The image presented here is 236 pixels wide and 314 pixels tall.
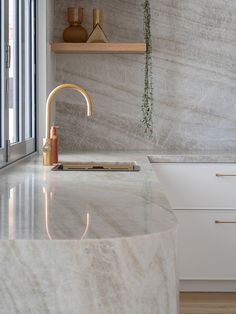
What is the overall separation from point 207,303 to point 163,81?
1528mm

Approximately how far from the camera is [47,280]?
122cm

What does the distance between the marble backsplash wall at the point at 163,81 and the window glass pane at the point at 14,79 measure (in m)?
1.03

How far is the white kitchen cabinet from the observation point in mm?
3566

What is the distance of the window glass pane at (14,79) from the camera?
3.00m

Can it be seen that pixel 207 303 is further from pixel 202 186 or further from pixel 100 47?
pixel 100 47

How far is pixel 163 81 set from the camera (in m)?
4.16

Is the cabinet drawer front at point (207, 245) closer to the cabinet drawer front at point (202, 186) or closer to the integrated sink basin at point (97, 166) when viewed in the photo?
the cabinet drawer front at point (202, 186)

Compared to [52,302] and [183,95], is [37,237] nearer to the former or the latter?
[52,302]

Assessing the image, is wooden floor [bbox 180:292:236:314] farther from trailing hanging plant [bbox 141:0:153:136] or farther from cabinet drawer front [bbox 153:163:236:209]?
trailing hanging plant [bbox 141:0:153:136]

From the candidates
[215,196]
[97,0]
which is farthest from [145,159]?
[97,0]

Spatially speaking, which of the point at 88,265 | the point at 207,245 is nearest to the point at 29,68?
the point at 207,245

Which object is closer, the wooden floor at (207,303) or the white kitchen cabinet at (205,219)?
the wooden floor at (207,303)

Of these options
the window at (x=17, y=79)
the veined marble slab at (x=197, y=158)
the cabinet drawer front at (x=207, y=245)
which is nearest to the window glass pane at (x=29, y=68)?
the window at (x=17, y=79)

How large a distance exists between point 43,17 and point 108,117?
86 centimetres
